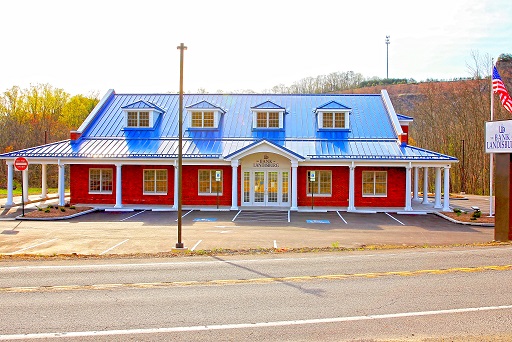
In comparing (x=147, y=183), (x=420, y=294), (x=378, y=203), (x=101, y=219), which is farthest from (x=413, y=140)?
(x=420, y=294)

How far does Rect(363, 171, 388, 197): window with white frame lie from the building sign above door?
569cm

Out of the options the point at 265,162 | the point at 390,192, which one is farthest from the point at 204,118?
the point at 390,192

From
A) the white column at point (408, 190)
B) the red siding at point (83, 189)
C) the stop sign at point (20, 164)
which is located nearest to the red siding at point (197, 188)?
the red siding at point (83, 189)

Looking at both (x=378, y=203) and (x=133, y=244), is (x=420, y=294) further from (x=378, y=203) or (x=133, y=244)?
(x=378, y=203)

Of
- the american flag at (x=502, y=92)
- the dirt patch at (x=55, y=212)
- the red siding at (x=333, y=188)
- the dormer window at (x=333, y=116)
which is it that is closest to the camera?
the american flag at (x=502, y=92)

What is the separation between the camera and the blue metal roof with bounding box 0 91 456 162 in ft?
98.6

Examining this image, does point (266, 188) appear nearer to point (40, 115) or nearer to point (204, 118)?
point (204, 118)

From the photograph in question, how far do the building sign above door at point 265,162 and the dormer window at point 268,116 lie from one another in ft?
12.4

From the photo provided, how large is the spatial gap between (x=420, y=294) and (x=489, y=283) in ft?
6.00

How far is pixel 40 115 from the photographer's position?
73.2 m

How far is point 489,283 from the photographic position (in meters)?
9.95

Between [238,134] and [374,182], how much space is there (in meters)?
9.58

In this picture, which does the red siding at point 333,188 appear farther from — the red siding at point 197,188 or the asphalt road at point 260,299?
the asphalt road at point 260,299

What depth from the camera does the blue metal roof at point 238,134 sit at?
98.6 ft
